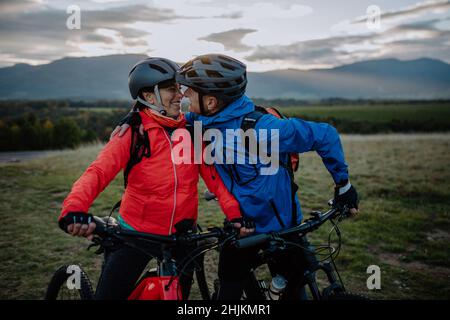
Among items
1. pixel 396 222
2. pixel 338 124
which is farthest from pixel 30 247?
pixel 338 124

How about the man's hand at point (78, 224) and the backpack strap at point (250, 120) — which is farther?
the backpack strap at point (250, 120)

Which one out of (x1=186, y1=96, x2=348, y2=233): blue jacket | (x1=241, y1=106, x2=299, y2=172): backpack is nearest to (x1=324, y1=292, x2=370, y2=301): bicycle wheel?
(x1=186, y1=96, x2=348, y2=233): blue jacket

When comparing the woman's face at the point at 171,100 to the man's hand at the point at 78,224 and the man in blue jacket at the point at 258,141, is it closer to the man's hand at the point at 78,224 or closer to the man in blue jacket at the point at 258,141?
the man in blue jacket at the point at 258,141

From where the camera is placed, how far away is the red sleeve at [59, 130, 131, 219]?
2416 millimetres

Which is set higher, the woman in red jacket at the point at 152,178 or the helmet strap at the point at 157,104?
the helmet strap at the point at 157,104

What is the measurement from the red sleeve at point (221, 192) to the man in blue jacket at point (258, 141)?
0.05 metres

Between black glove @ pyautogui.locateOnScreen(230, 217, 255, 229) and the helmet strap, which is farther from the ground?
the helmet strap

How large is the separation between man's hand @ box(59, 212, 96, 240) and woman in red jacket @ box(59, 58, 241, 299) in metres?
0.39

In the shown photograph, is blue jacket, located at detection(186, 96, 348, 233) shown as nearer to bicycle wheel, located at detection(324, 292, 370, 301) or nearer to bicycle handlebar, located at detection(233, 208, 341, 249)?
bicycle handlebar, located at detection(233, 208, 341, 249)

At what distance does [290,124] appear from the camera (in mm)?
2805

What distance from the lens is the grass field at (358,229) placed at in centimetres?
567

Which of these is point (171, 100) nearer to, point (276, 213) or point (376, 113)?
point (276, 213)

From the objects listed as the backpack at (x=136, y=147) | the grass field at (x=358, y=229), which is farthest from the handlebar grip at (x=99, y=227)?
the grass field at (x=358, y=229)

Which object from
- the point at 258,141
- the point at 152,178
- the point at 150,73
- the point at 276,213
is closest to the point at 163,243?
the point at 152,178
